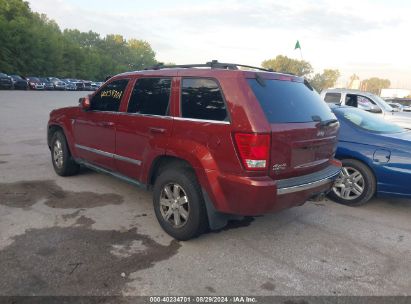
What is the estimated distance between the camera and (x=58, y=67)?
59438mm

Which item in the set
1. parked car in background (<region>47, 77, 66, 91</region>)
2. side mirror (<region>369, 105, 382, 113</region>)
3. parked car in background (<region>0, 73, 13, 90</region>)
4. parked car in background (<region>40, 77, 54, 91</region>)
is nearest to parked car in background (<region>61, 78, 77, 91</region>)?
parked car in background (<region>47, 77, 66, 91</region>)

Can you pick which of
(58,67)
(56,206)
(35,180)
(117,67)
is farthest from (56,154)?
(117,67)

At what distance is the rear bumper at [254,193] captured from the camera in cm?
322

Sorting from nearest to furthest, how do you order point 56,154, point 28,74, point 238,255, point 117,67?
point 238,255, point 56,154, point 28,74, point 117,67

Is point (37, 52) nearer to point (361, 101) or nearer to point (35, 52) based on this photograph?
→ point (35, 52)

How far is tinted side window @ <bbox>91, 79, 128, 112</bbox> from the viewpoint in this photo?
4723mm

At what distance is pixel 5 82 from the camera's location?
108ft

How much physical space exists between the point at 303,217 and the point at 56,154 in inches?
163

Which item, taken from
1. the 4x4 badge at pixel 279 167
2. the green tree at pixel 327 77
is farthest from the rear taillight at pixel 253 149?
the green tree at pixel 327 77

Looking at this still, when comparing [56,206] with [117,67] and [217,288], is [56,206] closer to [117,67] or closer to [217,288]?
[217,288]

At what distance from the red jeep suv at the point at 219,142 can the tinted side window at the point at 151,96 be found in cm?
1

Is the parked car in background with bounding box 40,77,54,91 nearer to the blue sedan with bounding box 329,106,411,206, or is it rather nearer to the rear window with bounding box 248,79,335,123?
the blue sedan with bounding box 329,106,411,206

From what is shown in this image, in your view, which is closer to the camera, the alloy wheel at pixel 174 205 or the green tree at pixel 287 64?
the alloy wheel at pixel 174 205

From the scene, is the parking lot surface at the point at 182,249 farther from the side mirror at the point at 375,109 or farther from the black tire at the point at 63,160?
the side mirror at the point at 375,109
